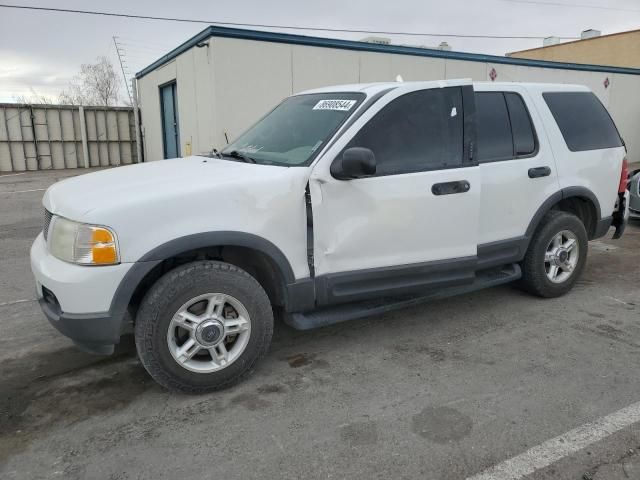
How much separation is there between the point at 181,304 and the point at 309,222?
3.15 feet

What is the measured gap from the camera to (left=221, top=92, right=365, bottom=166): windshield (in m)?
3.67

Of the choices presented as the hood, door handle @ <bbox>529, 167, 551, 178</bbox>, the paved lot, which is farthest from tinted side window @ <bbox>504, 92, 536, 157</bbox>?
the hood

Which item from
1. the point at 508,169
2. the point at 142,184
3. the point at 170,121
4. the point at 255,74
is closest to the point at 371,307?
the point at 508,169

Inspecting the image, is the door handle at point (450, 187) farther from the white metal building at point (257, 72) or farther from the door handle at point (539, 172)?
the white metal building at point (257, 72)

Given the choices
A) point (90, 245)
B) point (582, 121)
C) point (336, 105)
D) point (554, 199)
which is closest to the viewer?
point (90, 245)

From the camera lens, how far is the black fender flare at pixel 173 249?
9.76 ft

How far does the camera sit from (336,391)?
3.33 meters

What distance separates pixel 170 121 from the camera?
16.6 meters

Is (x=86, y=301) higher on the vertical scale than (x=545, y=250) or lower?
higher

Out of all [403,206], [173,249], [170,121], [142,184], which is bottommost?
[173,249]

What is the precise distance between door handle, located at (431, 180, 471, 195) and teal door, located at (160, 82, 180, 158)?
517 inches

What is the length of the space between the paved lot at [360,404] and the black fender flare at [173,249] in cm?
71

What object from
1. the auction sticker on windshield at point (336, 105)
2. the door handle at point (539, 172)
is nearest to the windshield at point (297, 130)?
the auction sticker on windshield at point (336, 105)

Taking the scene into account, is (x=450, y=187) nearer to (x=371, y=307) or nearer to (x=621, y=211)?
(x=371, y=307)
